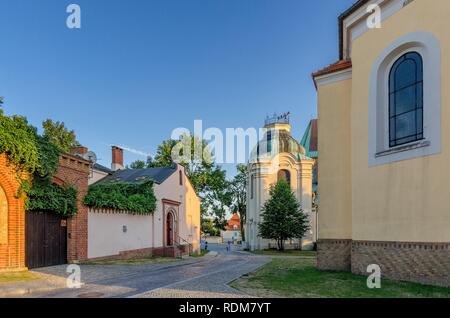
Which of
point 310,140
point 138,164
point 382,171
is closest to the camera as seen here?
point 382,171

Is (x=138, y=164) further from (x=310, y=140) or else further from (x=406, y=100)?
(x=406, y=100)

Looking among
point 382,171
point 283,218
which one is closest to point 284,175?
point 283,218

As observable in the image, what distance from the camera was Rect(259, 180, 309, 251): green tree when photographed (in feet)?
106

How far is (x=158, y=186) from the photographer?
2414 centimetres

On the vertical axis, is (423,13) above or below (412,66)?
above

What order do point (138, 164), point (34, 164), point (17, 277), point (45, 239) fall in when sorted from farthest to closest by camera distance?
point (138, 164) → point (45, 239) → point (34, 164) → point (17, 277)

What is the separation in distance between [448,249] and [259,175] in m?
28.6

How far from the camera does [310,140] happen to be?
52.0 meters

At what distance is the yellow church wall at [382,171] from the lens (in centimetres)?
945

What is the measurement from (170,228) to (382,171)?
18388mm

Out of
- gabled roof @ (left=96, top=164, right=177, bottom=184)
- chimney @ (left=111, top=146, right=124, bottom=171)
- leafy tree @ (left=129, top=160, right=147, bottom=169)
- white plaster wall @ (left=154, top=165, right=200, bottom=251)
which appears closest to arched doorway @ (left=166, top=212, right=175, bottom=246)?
white plaster wall @ (left=154, top=165, right=200, bottom=251)

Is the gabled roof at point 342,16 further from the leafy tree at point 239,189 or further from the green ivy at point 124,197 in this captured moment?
the leafy tree at point 239,189
